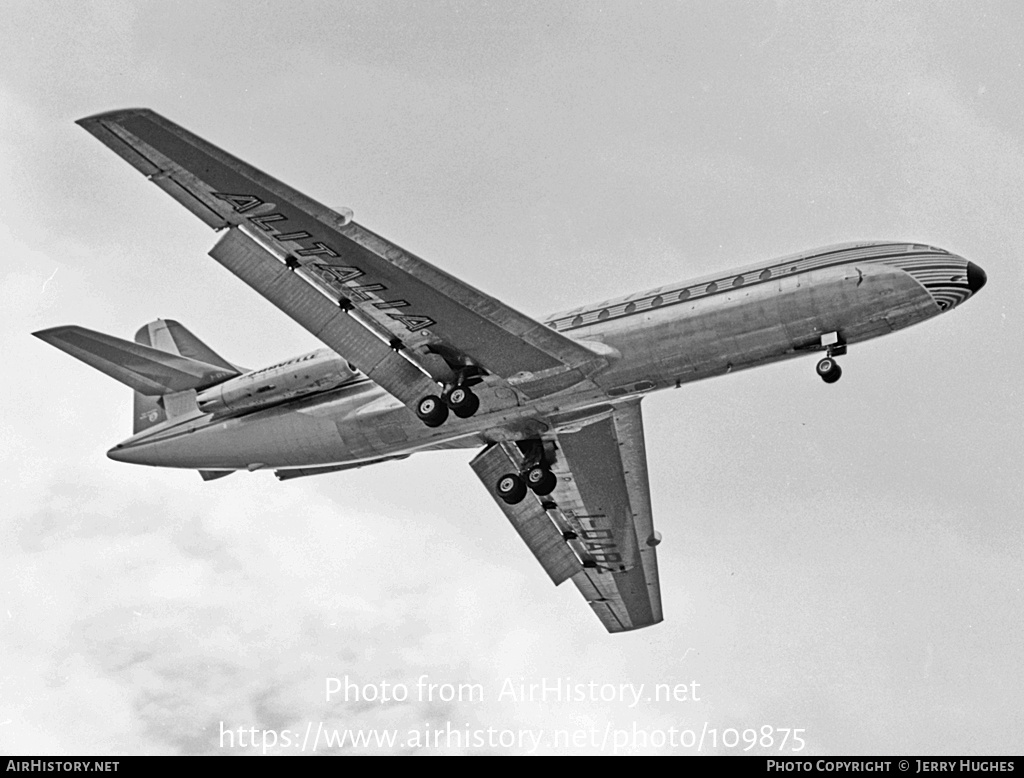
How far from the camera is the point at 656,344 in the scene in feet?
119

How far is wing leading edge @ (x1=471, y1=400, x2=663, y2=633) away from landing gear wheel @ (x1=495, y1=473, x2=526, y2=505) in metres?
1.21

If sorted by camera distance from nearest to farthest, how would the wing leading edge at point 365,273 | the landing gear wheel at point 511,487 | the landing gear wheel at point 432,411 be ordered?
the wing leading edge at point 365,273 → the landing gear wheel at point 432,411 → the landing gear wheel at point 511,487

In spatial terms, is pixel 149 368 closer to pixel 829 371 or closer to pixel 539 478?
pixel 539 478

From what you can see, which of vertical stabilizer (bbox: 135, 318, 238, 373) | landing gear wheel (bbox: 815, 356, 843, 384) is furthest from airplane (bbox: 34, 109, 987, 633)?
vertical stabilizer (bbox: 135, 318, 238, 373)

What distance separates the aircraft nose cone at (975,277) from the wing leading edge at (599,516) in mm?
10024

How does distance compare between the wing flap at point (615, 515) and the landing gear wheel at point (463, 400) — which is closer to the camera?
the landing gear wheel at point (463, 400)

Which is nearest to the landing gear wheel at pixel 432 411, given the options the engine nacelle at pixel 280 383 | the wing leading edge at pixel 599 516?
the engine nacelle at pixel 280 383

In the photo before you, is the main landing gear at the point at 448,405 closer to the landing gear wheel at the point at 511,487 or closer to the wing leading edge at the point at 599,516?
the landing gear wheel at the point at 511,487

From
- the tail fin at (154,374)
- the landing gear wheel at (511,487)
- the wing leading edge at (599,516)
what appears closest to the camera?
the landing gear wheel at (511,487)

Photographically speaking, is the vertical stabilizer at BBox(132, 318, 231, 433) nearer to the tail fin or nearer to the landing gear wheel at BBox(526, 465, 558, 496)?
the tail fin

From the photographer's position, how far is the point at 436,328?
36594 mm

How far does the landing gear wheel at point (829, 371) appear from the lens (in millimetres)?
34812
